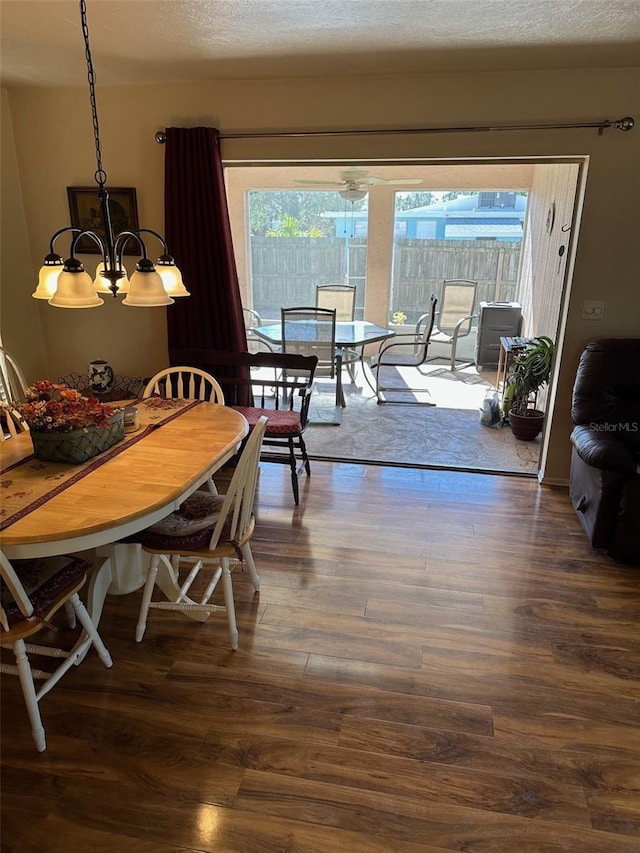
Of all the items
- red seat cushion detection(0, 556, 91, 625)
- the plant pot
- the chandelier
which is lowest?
the plant pot

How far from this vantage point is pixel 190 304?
12.5 feet

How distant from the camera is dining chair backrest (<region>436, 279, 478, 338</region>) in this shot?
6918 millimetres

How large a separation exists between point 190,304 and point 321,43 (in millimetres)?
1747

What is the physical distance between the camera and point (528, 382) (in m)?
4.44

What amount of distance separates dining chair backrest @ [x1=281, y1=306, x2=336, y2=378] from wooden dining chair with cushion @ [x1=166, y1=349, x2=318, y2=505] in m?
0.83

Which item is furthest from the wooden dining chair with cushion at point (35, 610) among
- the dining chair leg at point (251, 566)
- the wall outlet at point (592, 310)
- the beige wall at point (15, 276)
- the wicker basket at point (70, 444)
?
the wall outlet at point (592, 310)

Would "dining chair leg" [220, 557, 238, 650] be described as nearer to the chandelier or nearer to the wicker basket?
the wicker basket

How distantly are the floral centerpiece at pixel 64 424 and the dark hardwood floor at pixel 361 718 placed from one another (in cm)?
80

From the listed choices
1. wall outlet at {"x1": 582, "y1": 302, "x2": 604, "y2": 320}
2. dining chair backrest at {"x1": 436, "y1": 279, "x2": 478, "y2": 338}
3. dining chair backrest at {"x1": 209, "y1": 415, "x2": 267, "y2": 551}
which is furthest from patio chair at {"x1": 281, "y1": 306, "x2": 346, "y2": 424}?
dining chair backrest at {"x1": 209, "y1": 415, "x2": 267, "y2": 551}

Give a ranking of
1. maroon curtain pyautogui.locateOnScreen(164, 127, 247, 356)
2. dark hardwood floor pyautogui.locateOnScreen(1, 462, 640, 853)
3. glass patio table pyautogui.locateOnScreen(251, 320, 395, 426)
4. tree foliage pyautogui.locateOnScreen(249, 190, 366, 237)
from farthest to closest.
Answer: tree foliage pyautogui.locateOnScreen(249, 190, 366, 237)
glass patio table pyautogui.locateOnScreen(251, 320, 395, 426)
maroon curtain pyautogui.locateOnScreen(164, 127, 247, 356)
dark hardwood floor pyautogui.locateOnScreen(1, 462, 640, 853)

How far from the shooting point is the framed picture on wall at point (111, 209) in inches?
149

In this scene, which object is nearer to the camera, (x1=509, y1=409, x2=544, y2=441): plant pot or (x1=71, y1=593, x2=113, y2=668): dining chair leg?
(x1=71, y1=593, x2=113, y2=668): dining chair leg

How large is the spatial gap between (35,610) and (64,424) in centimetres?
65

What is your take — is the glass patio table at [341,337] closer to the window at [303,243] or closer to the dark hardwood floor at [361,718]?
the window at [303,243]
